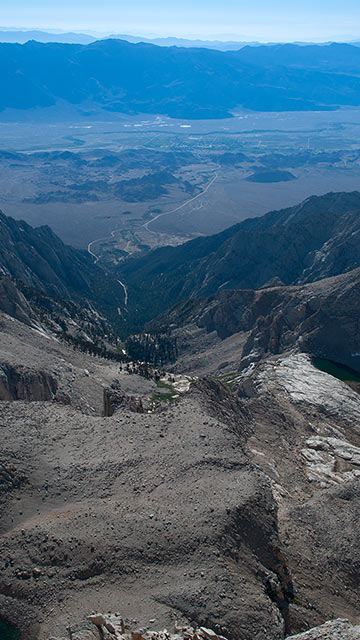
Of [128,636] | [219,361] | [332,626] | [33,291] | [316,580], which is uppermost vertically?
[128,636]

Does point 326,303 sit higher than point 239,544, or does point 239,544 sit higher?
point 239,544

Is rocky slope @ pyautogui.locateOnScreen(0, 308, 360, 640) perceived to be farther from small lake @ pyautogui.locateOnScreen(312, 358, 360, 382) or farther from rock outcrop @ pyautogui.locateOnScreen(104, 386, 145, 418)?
small lake @ pyautogui.locateOnScreen(312, 358, 360, 382)

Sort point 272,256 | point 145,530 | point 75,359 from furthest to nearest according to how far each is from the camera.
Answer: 1. point 272,256
2. point 75,359
3. point 145,530

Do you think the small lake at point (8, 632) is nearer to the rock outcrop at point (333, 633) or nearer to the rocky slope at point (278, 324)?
the rock outcrop at point (333, 633)

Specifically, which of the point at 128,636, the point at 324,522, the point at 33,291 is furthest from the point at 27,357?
the point at 33,291

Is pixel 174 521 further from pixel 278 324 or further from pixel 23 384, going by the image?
pixel 278 324

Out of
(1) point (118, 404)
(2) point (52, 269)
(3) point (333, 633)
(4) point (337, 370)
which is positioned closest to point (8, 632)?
(3) point (333, 633)

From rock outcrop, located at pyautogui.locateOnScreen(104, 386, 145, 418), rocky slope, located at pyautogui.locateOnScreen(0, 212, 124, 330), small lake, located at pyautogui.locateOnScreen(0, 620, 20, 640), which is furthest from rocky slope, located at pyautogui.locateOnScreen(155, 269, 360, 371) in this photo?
small lake, located at pyautogui.locateOnScreen(0, 620, 20, 640)

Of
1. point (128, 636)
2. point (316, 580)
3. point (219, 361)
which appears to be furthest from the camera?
point (219, 361)

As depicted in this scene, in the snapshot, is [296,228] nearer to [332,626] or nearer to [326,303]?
[326,303]
